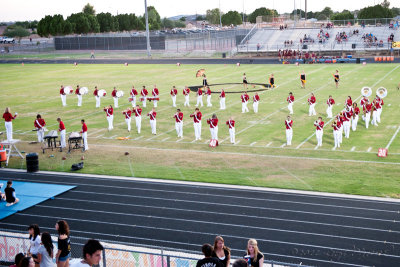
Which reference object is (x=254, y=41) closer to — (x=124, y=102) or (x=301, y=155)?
(x=124, y=102)

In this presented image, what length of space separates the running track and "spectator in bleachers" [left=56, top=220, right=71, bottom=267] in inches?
139

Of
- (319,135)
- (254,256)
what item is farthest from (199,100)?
(254,256)

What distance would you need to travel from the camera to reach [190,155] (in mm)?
21797

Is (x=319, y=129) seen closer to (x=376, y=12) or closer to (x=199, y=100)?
(x=199, y=100)

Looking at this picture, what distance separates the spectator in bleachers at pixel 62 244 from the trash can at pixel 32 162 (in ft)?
37.0

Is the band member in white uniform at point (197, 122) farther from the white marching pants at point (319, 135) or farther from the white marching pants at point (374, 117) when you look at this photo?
the white marching pants at point (374, 117)

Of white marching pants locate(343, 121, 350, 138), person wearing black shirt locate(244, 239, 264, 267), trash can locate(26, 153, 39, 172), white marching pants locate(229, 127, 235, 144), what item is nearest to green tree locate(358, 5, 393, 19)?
white marching pants locate(343, 121, 350, 138)

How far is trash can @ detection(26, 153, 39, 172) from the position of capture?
20.1m

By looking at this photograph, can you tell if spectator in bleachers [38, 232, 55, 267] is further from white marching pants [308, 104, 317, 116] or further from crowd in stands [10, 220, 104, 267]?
white marching pants [308, 104, 317, 116]

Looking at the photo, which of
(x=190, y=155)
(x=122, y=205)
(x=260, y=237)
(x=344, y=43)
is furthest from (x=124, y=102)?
(x=344, y=43)

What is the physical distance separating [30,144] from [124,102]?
40.1ft

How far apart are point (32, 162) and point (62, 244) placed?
1147 centimetres

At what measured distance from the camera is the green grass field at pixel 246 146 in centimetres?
1830

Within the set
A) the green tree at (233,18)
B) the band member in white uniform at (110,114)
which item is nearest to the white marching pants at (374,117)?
the band member in white uniform at (110,114)
